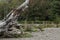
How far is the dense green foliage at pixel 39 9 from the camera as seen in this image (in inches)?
1426

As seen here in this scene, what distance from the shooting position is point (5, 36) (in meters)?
13.4

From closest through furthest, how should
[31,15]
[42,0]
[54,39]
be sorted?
→ [54,39] → [31,15] → [42,0]

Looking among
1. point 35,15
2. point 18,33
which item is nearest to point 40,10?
point 35,15

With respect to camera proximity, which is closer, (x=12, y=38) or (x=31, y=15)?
(x=12, y=38)

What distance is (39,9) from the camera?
38344 millimetres

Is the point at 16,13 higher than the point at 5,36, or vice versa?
the point at 16,13

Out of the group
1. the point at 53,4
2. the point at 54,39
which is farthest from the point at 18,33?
the point at 53,4

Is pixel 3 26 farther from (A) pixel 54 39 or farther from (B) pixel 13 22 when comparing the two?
(A) pixel 54 39

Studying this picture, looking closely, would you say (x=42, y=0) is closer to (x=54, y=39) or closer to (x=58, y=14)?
(x=58, y=14)

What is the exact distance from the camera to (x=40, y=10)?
38.1m

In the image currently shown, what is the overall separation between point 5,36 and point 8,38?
37cm

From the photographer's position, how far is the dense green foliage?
36219mm

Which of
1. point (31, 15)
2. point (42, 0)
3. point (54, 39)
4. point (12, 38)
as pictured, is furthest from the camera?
point (42, 0)

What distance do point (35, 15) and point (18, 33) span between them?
2390 centimetres
